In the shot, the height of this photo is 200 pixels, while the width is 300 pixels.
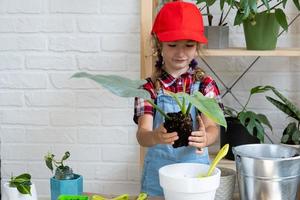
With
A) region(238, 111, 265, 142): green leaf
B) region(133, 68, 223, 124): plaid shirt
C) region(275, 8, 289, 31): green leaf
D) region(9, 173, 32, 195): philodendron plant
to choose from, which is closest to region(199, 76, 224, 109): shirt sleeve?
region(133, 68, 223, 124): plaid shirt

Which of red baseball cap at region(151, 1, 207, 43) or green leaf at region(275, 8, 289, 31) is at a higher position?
green leaf at region(275, 8, 289, 31)

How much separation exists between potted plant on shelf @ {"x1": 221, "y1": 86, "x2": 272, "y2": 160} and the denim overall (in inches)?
11.1

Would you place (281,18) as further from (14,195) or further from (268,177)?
(14,195)

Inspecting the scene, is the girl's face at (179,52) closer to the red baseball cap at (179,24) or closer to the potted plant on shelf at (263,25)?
the red baseball cap at (179,24)

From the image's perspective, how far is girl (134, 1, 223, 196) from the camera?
118 centimetres

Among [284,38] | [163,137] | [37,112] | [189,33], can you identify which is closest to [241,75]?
[284,38]

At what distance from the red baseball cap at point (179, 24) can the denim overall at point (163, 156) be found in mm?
164

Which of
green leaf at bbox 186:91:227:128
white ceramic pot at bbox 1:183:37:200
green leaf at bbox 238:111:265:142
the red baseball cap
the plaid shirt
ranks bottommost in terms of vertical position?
white ceramic pot at bbox 1:183:37:200

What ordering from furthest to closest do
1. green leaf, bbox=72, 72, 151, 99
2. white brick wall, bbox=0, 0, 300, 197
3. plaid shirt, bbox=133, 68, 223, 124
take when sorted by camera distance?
white brick wall, bbox=0, 0, 300, 197 < plaid shirt, bbox=133, 68, 223, 124 < green leaf, bbox=72, 72, 151, 99

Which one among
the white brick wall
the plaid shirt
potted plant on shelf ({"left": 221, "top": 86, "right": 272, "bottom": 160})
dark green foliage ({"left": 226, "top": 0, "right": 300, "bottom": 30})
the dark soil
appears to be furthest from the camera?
the white brick wall

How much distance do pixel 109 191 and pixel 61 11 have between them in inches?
27.7

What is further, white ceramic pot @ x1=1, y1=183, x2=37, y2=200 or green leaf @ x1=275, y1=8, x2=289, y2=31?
green leaf @ x1=275, y1=8, x2=289, y2=31

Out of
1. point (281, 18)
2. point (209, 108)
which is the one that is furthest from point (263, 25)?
point (209, 108)

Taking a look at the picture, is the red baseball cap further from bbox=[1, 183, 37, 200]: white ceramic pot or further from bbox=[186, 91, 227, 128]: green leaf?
bbox=[1, 183, 37, 200]: white ceramic pot
